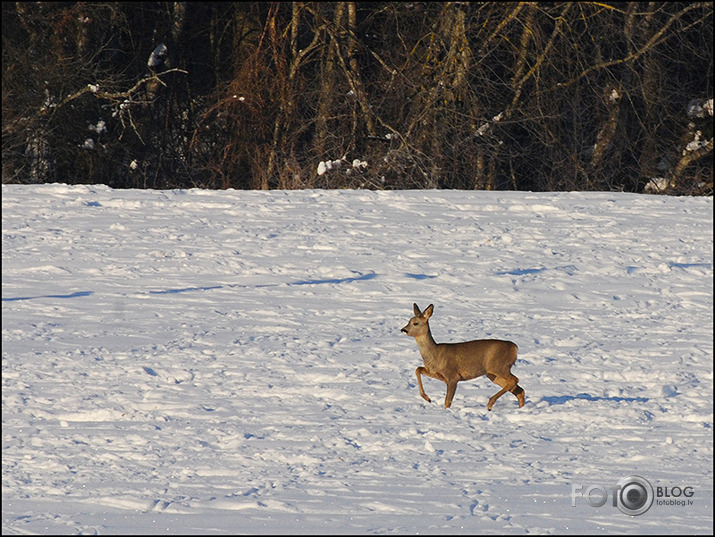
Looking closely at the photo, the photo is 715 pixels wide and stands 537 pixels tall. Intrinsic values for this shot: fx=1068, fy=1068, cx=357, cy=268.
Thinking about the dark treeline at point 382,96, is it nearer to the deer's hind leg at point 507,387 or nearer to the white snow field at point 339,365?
the white snow field at point 339,365

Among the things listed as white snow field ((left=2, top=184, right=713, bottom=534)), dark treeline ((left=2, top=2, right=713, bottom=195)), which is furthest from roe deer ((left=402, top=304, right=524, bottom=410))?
dark treeline ((left=2, top=2, right=713, bottom=195))

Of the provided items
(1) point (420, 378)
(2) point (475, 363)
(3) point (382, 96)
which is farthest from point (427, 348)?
(3) point (382, 96)

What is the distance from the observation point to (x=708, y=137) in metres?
21.3

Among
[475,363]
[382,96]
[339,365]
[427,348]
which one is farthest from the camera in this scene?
[382,96]

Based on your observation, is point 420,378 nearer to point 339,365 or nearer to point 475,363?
point 475,363

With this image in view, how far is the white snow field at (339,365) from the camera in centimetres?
562

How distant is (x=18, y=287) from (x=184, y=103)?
41.8ft

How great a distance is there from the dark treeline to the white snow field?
621 centimetres

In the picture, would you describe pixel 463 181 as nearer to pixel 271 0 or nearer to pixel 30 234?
pixel 271 0

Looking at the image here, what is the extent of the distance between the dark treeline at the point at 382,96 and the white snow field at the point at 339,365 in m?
6.21

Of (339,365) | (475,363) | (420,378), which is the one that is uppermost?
(475,363)

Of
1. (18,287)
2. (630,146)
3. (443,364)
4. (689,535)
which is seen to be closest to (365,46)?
(630,146)

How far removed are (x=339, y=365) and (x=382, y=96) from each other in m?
13.0

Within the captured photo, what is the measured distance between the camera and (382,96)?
67.1ft
